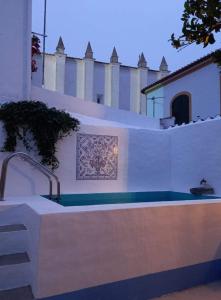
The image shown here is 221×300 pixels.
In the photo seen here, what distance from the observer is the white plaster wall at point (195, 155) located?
9078mm

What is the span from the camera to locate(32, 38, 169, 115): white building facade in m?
26.6

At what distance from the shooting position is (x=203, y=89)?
51.5ft

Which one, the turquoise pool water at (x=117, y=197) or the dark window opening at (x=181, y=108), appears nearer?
the turquoise pool water at (x=117, y=197)

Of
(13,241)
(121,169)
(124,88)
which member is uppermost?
(124,88)

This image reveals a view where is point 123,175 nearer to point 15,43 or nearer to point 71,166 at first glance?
point 71,166

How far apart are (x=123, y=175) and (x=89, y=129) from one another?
174 centimetres

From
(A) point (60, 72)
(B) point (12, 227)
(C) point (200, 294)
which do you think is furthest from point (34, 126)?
(A) point (60, 72)

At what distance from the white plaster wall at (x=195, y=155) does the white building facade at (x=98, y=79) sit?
16.8 meters

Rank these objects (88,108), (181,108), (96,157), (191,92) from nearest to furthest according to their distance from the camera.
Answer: (96,157) → (88,108) → (191,92) → (181,108)

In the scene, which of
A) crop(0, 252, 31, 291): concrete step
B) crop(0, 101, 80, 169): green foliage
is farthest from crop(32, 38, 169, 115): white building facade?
crop(0, 252, 31, 291): concrete step

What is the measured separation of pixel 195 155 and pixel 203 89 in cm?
697

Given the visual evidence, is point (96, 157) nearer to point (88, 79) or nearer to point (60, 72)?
point (60, 72)

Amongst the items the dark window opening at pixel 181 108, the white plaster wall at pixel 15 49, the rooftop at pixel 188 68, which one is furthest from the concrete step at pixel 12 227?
the dark window opening at pixel 181 108

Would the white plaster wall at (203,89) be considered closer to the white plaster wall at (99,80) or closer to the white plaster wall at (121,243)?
the white plaster wall at (99,80)
